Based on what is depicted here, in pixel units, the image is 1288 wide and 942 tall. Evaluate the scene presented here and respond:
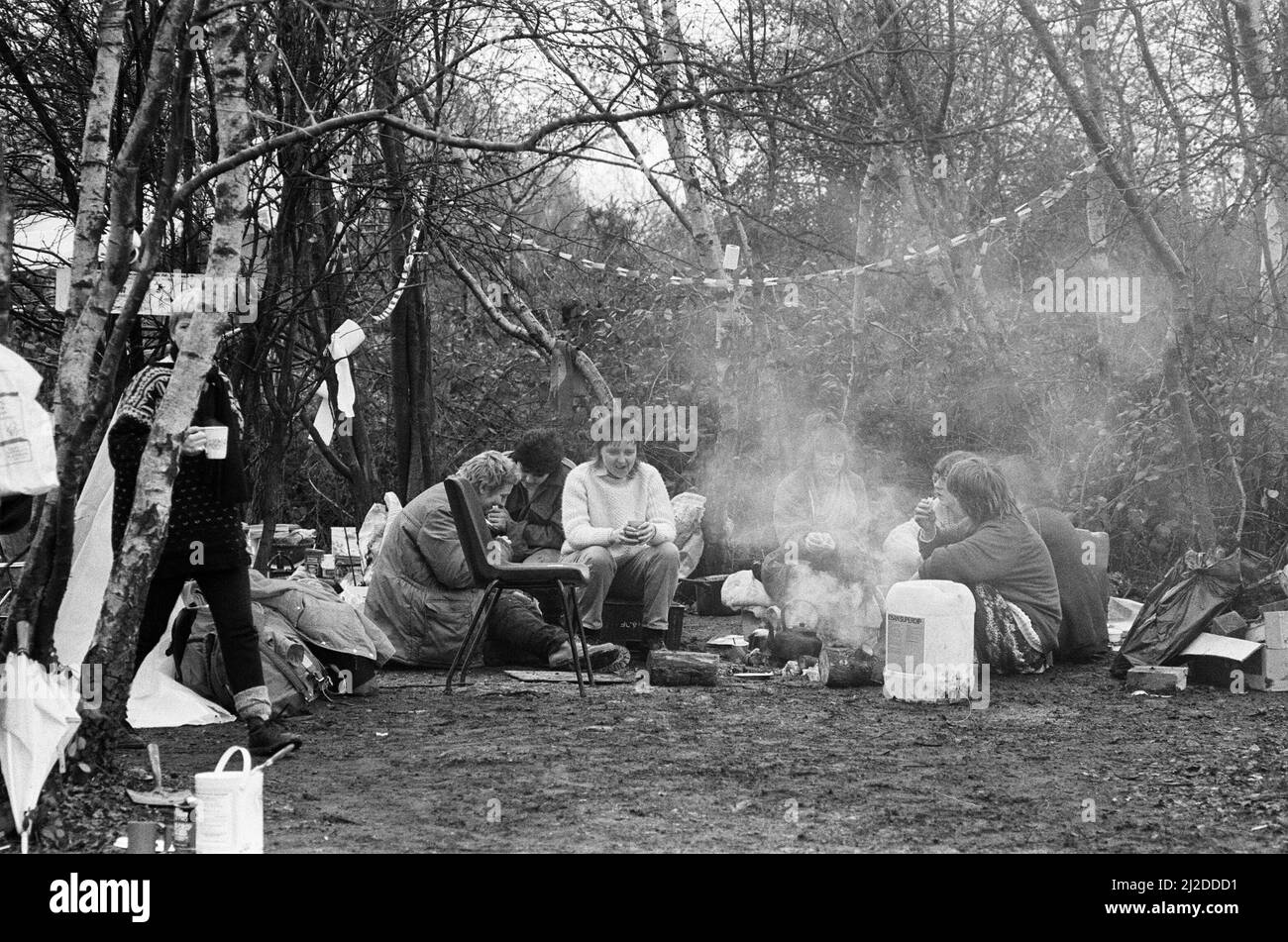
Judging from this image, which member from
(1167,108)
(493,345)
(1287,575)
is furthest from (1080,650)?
(493,345)

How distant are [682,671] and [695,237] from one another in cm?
583

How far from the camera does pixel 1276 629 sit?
6.65 meters

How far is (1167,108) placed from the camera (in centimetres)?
970

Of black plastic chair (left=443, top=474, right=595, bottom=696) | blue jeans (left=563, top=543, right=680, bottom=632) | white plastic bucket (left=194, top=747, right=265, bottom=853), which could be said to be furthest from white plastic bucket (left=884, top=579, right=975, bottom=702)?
white plastic bucket (left=194, top=747, right=265, bottom=853)

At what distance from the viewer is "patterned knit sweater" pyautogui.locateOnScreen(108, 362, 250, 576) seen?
5.10m

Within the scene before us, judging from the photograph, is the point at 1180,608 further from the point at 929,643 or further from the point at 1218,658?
the point at 929,643

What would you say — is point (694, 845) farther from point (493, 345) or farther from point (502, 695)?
point (493, 345)

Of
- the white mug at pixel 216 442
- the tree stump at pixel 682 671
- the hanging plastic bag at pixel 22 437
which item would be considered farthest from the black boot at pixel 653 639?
the hanging plastic bag at pixel 22 437

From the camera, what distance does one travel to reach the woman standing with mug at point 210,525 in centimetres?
510

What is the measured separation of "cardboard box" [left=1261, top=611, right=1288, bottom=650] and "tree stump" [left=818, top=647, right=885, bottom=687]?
191cm

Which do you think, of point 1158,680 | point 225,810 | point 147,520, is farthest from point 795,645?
point 225,810

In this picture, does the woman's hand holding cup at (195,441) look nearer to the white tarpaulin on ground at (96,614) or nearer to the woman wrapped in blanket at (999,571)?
the white tarpaulin on ground at (96,614)

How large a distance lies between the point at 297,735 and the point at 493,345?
9534mm

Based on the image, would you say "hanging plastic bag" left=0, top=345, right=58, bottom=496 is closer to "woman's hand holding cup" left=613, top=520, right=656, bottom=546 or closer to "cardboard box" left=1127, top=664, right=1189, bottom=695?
"woman's hand holding cup" left=613, top=520, right=656, bottom=546
